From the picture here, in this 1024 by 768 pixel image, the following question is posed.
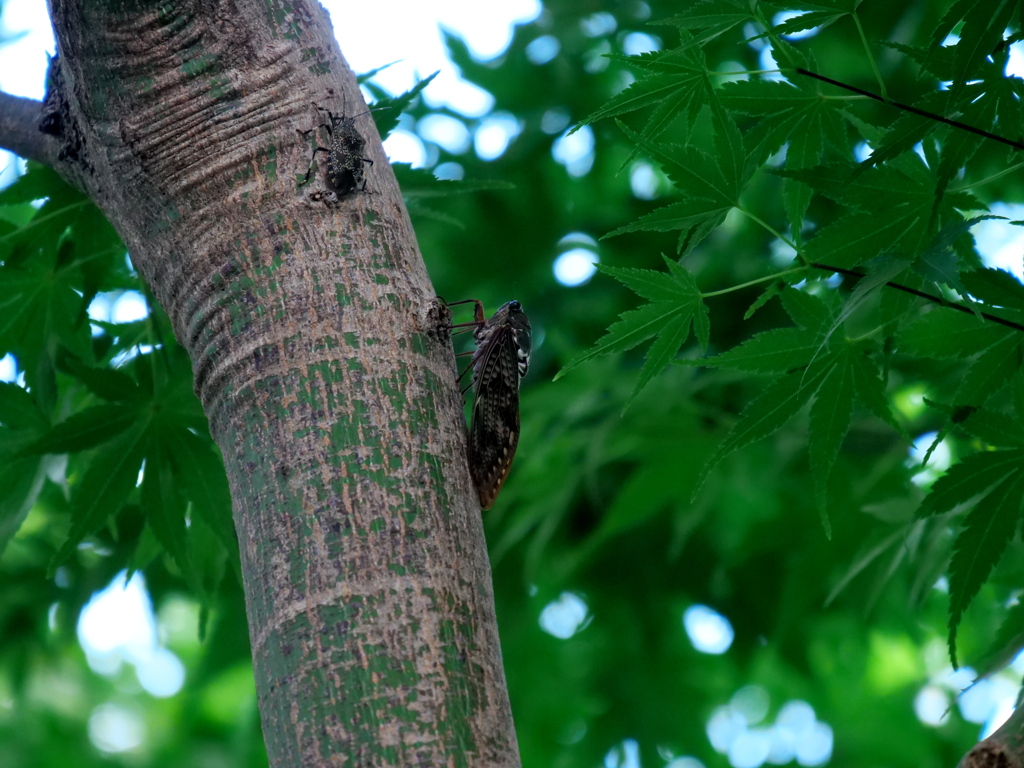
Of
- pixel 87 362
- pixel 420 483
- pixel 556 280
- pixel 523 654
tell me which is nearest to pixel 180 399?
pixel 87 362

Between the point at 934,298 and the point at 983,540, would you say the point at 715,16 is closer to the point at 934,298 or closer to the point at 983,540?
the point at 934,298

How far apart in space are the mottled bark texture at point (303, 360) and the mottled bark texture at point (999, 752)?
1.45 feet

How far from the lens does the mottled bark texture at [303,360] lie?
83 centimetres

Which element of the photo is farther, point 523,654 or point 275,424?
point 523,654

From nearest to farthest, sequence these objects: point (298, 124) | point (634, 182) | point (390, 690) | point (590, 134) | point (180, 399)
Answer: point (390, 690) < point (298, 124) < point (180, 399) < point (590, 134) < point (634, 182)

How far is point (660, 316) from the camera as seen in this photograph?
1.13m

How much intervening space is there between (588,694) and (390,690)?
265 centimetres

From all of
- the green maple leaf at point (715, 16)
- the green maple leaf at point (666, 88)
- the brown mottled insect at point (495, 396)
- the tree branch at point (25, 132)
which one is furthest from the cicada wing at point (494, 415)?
the tree branch at point (25, 132)

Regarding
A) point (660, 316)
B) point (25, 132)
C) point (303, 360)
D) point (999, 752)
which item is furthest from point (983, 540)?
point (25, 132)

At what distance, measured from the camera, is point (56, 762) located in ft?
16.1

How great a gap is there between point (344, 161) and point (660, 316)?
412 millimetres

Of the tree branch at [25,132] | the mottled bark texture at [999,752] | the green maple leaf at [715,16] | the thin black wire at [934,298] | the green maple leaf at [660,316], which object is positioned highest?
the tree branch at [25,132]

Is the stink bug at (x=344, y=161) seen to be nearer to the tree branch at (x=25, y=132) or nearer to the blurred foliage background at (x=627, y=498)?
the tree branch at (x=25, y=132)

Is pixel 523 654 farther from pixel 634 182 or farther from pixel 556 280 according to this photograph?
pixel 634 182
